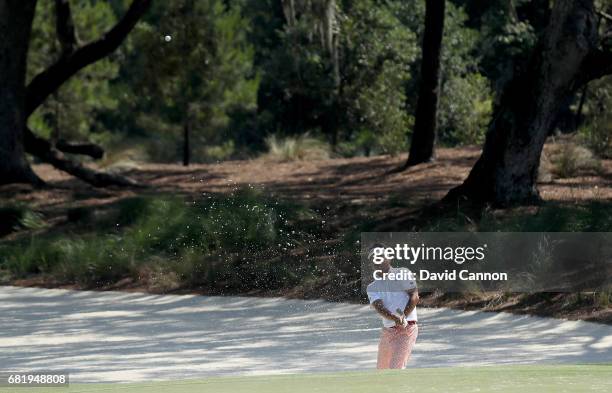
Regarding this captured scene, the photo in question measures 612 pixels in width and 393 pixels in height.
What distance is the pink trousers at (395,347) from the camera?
9.33 m

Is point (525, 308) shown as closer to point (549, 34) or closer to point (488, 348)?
point (488, 348)

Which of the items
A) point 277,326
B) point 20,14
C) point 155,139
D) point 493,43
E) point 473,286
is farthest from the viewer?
point 155,139

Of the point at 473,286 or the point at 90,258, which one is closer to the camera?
the point at 473,286

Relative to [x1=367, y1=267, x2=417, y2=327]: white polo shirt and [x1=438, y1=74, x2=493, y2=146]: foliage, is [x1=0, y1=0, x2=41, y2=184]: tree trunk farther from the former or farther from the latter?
[x1=367, y1=267, x2=417, y2=327]: white polo shirt

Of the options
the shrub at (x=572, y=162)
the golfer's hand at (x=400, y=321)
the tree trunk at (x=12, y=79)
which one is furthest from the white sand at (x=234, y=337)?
the shrub at (x=572, y=162)

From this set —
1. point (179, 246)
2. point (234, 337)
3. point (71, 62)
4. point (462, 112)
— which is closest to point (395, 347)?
point (234, 337)

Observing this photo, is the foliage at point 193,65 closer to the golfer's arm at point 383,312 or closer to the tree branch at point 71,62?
the tree branch at point 71,62

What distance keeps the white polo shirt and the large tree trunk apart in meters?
7.25

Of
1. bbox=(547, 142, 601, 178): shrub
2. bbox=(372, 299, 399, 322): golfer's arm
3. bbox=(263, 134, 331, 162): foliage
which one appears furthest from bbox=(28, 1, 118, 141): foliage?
bbox=(372, 299, 399, 322): golfer's arm

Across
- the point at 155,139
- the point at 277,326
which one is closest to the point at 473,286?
the point at 277,326

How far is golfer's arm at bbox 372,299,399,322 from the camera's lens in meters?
9.37

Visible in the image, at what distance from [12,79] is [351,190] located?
5.84m

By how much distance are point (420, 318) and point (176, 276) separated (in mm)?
4002

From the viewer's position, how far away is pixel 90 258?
16781 millimetres
